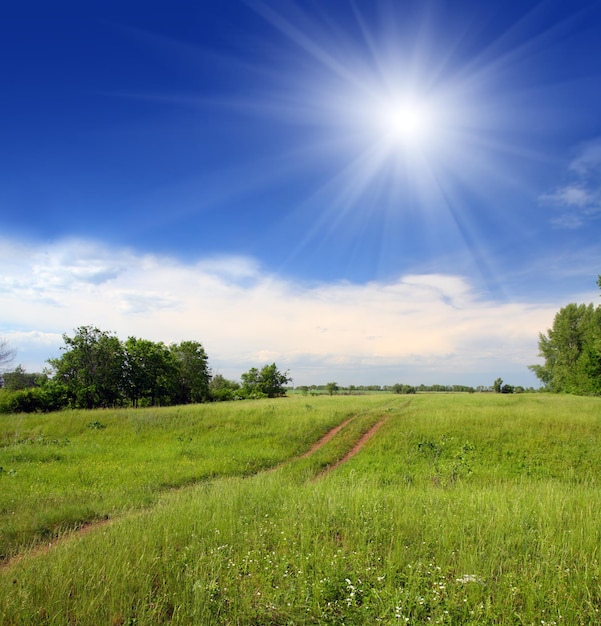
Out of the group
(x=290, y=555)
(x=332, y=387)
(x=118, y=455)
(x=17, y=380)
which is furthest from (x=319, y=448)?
(x=332, y=387)

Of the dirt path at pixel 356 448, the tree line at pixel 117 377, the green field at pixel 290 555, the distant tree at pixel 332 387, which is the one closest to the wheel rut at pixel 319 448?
the dirt path at pixel 356 448

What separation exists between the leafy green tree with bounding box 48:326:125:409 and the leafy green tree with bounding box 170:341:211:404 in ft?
37.2

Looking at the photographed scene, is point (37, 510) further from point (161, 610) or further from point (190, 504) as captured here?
point (161, 610)

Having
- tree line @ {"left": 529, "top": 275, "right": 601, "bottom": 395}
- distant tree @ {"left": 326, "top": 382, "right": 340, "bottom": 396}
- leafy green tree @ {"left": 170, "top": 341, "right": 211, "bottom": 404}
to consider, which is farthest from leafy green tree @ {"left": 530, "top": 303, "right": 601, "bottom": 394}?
leafy green tree @ {"left": 170, "top": 341, "right": 211, "bottom": 404}

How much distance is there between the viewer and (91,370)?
5134 centimetres

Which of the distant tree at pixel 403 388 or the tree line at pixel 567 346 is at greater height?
Answer: the tree line at pixel 567 346

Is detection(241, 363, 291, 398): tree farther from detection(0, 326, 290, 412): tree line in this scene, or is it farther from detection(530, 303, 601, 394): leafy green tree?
detection(530, 303, 601, 394): leafy green tree

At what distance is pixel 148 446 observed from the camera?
19.7m

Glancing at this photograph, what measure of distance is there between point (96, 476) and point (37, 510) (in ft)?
14.4

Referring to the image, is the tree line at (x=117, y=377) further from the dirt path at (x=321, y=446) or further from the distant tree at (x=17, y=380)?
the dirt path at (x=321, y=446)

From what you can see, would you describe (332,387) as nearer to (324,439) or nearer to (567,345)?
(567,345)

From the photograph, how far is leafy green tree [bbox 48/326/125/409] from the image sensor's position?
49.5 meters

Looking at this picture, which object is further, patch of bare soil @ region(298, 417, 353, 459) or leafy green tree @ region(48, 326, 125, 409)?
leafy green tree @ region(48, 326, 125, 409)

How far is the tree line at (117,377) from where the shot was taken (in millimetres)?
45881
